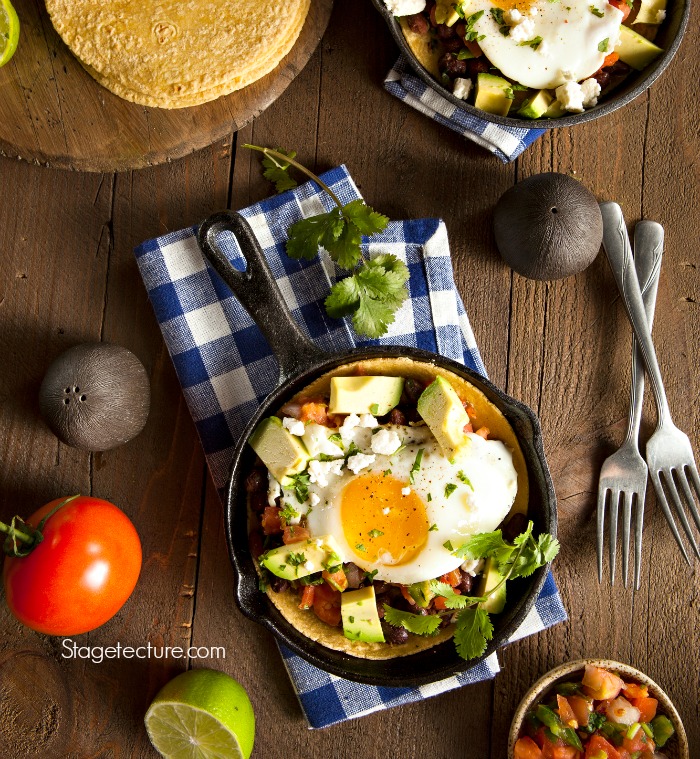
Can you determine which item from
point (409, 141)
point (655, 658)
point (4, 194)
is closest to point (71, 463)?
point (4, 194)

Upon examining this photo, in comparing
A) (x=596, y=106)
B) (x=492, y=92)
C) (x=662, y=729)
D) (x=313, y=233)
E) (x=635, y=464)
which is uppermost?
(x=492, y=92)

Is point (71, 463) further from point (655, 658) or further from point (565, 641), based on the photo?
point (655, 658)

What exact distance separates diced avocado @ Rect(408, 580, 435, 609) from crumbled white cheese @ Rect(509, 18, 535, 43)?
7.40ft

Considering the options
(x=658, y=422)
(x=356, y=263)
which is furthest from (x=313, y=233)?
(x=658, y=422)

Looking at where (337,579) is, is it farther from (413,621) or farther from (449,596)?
(449,596)

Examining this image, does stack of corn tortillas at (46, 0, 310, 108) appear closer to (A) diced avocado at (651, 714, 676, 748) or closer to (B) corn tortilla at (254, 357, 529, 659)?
(B) corn tortilla at (254, 357, 529, 659)

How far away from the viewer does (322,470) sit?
116 inches

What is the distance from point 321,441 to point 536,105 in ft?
5.49

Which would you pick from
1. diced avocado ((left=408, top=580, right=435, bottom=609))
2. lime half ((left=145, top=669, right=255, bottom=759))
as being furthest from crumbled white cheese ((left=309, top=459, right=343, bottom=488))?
lime half ((left=145, top=669, right=255, bottom=759))

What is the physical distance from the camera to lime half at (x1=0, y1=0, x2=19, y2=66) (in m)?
3.19

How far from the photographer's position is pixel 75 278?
3.54 m

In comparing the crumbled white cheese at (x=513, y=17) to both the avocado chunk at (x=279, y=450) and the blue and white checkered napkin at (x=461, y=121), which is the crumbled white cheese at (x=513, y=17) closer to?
the blue and white checkered napkin at (x=461, y=121)

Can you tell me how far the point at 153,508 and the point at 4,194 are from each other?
161cm

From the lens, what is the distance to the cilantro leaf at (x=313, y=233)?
3.18m
